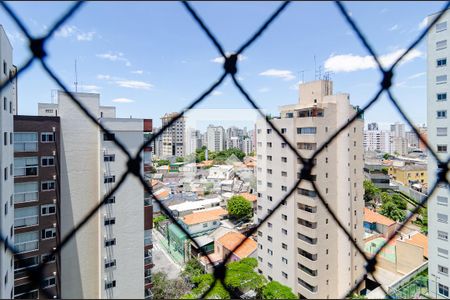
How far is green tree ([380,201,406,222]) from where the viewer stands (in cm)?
815

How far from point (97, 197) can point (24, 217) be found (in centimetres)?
153

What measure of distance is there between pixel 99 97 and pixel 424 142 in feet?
2.52

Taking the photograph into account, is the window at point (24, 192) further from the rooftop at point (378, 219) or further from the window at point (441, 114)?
the rooftop at point (378, 219)

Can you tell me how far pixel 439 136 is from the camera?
3.42 m

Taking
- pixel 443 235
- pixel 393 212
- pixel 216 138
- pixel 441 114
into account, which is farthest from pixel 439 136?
pixel 216 138

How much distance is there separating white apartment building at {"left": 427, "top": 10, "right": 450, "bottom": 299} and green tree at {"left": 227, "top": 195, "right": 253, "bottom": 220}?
17.3ft

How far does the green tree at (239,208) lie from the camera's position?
8539 millimetres

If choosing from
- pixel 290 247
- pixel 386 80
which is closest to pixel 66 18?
pixel 386 80

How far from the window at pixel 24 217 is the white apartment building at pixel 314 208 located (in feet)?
8.75

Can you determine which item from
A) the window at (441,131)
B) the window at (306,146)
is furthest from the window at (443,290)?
the window at (306,146)

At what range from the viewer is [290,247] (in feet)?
12.8

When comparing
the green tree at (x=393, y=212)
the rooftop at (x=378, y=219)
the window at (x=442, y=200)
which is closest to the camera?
the window at (x=442, y=200)

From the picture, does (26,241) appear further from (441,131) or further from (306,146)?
(441,131)

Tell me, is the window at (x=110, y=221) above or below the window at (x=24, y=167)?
below
